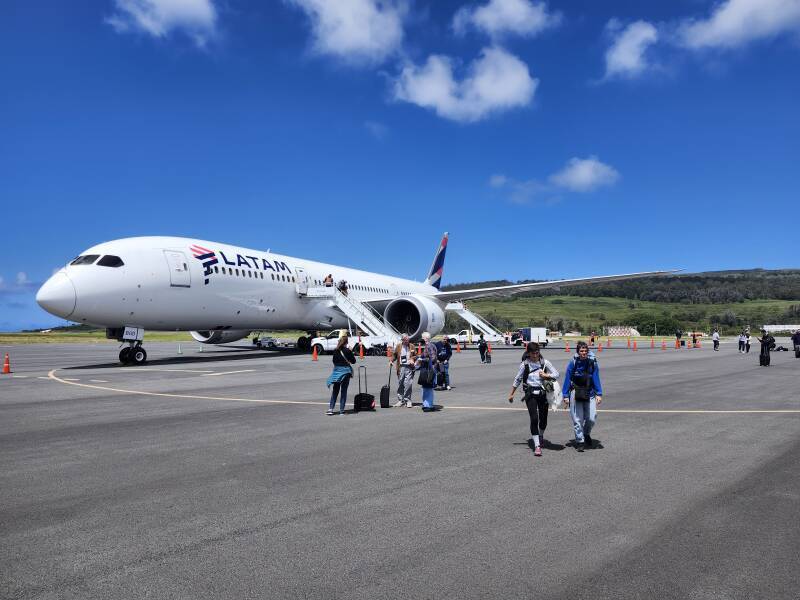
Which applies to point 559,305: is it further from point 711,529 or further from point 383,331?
point 711,529

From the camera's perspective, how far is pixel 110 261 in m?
19.7

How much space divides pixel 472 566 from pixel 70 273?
19069 mm

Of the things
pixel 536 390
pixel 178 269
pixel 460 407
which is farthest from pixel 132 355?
pixel 536 390

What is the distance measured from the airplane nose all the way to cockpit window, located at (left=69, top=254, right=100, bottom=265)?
801 mm

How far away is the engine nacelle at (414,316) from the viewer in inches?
1188

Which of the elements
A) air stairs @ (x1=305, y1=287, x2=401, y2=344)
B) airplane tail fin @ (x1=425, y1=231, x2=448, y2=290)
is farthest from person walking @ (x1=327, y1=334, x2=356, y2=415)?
airplane tail fin @ (x1=425, y1=231, x2=448, y2=290)

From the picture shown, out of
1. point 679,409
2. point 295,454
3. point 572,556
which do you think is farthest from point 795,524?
point 679,409

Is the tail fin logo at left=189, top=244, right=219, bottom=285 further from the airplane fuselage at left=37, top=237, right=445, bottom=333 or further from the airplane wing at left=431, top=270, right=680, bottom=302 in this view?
the airplane wing at left=431, top=270, right=680, bottom=302

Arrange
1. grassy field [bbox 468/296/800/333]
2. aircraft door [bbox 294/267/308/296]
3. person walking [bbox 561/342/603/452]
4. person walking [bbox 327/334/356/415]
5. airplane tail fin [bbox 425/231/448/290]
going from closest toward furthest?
person walking [bbox 561/342/603/452] → person walking [bbox 327/334/356/415] → aircraft door [bbox 294/267/308/296] → airplane tail fin [bbox 425/231/448/290] → grassy field [bbox 468/296/800/333]

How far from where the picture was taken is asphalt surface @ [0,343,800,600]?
3.72 metres

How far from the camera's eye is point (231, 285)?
24.0m

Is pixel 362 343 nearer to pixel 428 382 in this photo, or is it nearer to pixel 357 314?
pixel 357 314

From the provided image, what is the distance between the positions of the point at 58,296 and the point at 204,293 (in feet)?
17.8

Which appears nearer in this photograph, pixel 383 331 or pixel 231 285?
pixel 231 285
